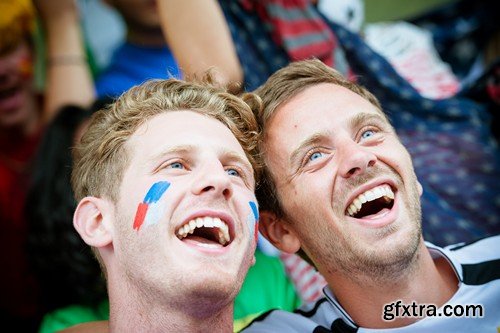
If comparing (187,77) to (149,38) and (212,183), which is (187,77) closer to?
(212,183)

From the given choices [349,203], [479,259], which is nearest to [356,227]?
[349,203]

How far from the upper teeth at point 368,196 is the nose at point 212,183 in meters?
0.34

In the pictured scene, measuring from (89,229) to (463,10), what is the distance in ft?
9.03

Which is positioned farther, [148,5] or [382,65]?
[148,5]

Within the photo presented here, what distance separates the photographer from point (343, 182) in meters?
1.76

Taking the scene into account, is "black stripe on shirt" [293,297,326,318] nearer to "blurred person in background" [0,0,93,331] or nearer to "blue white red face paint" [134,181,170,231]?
"blue white red face paint" [134,181,170,231]

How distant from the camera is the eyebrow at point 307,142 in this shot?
1839 millimetres

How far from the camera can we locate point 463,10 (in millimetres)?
3738

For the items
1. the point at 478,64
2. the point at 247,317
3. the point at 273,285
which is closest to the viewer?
the point at 247,317

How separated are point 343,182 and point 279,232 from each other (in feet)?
0.96

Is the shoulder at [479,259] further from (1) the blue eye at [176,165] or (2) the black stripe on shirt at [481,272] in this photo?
(1) the blue eye at [176,165]

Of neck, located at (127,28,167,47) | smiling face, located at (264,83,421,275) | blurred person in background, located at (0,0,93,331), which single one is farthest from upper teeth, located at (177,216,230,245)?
neck, located at (127,28,167,47)

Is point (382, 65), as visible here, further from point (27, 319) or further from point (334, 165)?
point (27, 319)

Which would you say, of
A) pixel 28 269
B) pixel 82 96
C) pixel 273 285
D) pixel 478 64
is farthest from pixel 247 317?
pixel 478 64
